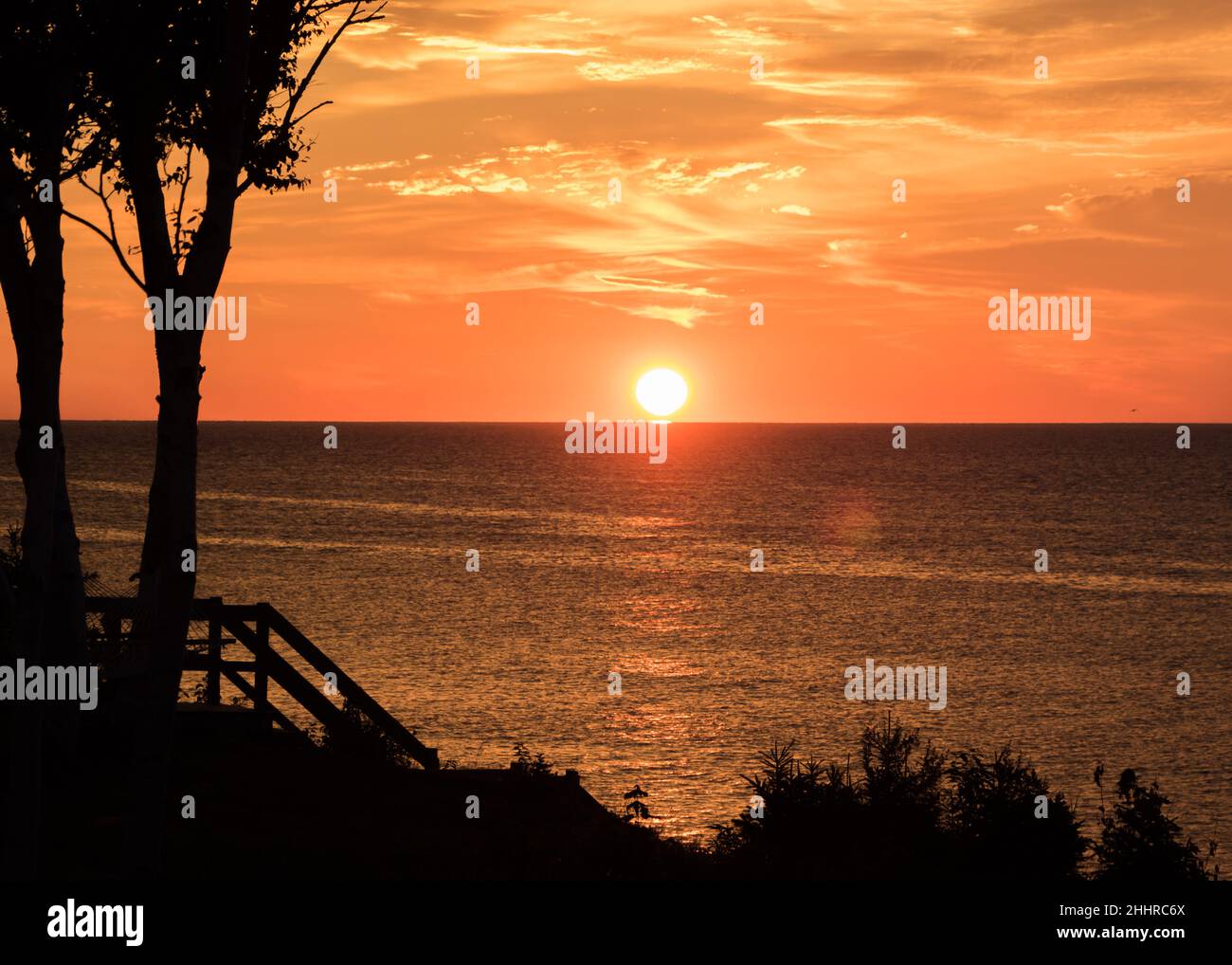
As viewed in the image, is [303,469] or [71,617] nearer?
[71,617]

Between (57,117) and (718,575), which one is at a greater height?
(57,117)

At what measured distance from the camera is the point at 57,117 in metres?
11.3

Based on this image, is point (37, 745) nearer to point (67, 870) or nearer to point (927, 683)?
point (67, 870)

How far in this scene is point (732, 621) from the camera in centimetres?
6297

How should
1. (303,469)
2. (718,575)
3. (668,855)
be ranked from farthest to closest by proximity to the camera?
(303,469) < (718,575) < (668,855)

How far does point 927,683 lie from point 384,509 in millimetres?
87251

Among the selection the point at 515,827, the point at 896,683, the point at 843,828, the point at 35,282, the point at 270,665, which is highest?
the point at 35,282

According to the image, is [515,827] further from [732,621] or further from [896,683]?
[732,621]
